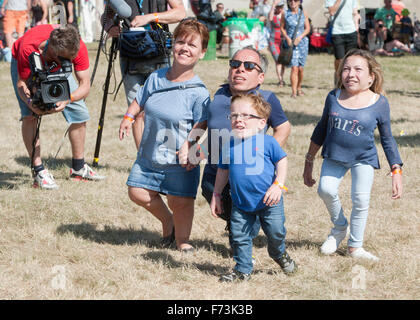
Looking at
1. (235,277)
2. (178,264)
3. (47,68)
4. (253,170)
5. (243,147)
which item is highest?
(47,68)

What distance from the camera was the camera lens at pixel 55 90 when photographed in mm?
5629

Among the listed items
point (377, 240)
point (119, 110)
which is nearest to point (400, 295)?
point (377, 240)

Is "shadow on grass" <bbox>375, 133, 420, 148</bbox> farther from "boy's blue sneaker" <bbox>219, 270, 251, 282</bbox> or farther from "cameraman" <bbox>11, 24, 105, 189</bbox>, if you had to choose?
"boy's blue sneaker" <bbox>219, 270, 251, 282</bbox>

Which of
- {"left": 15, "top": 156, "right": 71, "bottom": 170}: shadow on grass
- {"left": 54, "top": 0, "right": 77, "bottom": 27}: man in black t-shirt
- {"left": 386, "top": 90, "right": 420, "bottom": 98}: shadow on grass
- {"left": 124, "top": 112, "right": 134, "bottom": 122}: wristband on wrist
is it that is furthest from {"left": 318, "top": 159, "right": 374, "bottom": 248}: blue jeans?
{"left": 54, "top": 0, "right": 77, "bottom": 27}: man in black t-shirt

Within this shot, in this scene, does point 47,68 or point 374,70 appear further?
point 47,68

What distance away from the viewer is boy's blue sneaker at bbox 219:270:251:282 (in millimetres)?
3965

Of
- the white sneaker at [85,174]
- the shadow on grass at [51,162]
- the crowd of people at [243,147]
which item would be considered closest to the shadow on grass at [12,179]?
the shadow on grass at [51,162]

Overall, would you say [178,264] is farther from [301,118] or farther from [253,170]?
[301,118]

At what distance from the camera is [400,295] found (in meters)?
3.88

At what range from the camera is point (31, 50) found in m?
5.80

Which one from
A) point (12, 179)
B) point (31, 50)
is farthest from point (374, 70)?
point (12, 179)

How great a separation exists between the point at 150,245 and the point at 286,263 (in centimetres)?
120

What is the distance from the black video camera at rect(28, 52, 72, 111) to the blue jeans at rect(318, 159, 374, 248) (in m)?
2.54

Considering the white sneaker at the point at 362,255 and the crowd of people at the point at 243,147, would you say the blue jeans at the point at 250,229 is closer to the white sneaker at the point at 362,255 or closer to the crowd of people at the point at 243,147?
the crowd of people at the point at 243,147
